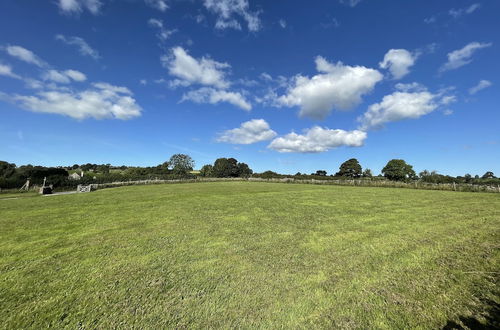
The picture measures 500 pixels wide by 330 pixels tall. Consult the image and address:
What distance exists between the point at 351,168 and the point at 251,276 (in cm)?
8259

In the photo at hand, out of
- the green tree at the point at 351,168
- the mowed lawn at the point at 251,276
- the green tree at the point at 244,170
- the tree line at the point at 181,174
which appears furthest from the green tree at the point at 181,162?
the mowed lawn at the point at 251,276

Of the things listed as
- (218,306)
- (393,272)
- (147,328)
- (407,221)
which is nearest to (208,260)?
(218,306)

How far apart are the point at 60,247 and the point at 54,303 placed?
11.4 ft

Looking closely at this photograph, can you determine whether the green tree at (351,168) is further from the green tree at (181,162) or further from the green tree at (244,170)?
the green tree at (181,162)

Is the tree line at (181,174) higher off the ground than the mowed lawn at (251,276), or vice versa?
the tree line at (181,174)

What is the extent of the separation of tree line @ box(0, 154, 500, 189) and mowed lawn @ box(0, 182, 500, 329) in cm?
4275

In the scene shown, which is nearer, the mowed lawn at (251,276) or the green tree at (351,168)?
the mowed lawn at (251,276)

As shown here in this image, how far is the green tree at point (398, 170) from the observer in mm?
71625

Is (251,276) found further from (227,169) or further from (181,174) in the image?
(227,169)

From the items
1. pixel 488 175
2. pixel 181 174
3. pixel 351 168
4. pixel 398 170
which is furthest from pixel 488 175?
pixel 181 174

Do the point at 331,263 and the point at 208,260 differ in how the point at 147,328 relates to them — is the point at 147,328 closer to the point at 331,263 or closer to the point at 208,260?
the point at 208,260

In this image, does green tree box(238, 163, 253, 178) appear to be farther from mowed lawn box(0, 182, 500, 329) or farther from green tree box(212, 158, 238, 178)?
mowed lawn box(0, 182, 500, 329)

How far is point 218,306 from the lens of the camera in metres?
3.35

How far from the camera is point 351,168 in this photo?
77438 millimetres
